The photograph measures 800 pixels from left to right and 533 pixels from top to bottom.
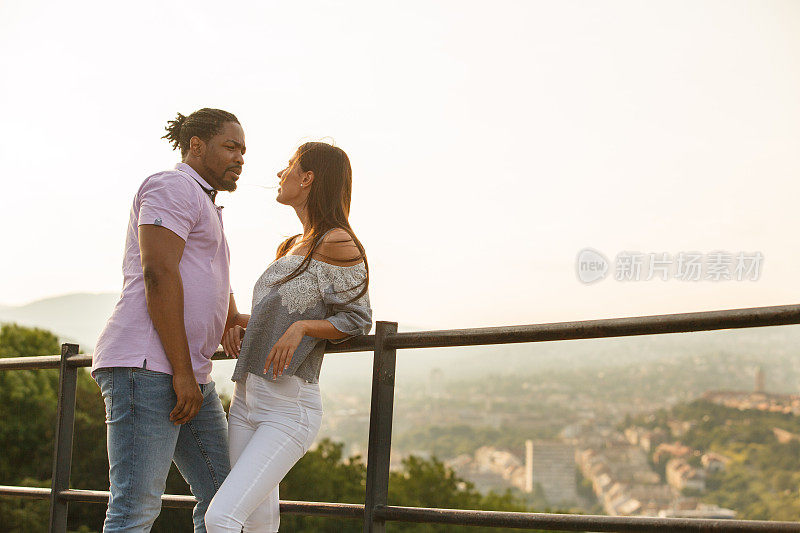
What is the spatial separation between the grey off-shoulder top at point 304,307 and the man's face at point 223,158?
0.28 m

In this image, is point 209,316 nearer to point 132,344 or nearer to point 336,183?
point 132,344

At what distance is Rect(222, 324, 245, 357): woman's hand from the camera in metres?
2.54

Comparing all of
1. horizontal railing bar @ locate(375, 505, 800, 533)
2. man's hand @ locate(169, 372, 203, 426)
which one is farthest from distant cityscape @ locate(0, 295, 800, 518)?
horizontal railing bar @ locate(375, 505, 800, 533)

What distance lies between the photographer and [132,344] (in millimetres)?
2197

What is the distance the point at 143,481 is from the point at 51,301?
351ft

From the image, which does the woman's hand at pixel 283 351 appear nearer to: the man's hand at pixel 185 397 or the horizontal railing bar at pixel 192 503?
the man's hand at pixel 185 397

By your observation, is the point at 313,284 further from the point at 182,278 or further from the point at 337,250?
the point at 182,278

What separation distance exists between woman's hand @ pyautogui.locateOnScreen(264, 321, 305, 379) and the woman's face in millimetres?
429

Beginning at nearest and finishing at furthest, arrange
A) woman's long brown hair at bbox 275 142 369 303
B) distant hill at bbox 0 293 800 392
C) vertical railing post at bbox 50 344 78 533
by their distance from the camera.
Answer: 1. woman's long brown hair at bbox 275 142 369 303
2. vertical railing post at bbox 50 344 78 533
3. distant hill at bbox 0 293 800 392

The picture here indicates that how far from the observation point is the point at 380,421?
2.32 meters

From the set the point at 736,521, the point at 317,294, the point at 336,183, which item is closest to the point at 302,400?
the point at 317,294

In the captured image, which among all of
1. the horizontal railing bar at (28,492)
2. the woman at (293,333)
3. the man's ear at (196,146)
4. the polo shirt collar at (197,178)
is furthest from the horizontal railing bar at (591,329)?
the horizontal railing bar at (28,492)

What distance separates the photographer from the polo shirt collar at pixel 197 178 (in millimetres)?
2391

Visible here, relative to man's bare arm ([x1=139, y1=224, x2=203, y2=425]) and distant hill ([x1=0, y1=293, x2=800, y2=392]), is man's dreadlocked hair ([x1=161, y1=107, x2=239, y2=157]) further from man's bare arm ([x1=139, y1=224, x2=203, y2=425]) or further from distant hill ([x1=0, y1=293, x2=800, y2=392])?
distant hill ([x1=0, y1=293, x2=800, y2=392])
